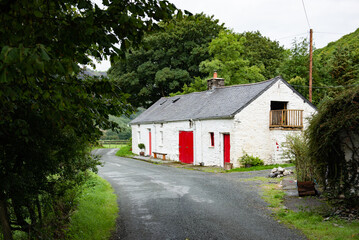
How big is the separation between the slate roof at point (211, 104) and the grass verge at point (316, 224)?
37.2ft

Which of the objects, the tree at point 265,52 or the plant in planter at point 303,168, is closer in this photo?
the plant in planter at point 303,168

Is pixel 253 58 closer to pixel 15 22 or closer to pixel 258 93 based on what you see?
pixel 258 93

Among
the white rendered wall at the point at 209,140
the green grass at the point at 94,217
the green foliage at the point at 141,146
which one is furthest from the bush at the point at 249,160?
the green foliage at the point at 141,146

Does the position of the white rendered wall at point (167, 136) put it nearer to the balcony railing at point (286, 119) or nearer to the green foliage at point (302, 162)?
the balcony railing at point (286, 119)

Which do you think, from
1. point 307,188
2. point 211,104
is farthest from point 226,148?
point 307,188

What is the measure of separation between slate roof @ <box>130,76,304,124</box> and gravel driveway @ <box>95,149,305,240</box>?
23.4 ft

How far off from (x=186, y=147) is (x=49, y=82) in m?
21.0

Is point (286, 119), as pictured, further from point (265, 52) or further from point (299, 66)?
point (265, 52)

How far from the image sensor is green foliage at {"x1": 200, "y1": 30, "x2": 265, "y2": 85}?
34219 mm

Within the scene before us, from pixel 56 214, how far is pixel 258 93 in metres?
16.8

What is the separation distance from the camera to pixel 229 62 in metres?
34.0

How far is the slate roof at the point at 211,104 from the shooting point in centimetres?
2100

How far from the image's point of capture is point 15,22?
2918 millimetres

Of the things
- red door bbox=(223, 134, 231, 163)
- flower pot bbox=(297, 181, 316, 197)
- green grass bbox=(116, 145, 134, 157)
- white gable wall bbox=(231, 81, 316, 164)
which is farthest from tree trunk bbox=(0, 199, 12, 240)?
green grass bbox=(116, 145, 134, 157)
